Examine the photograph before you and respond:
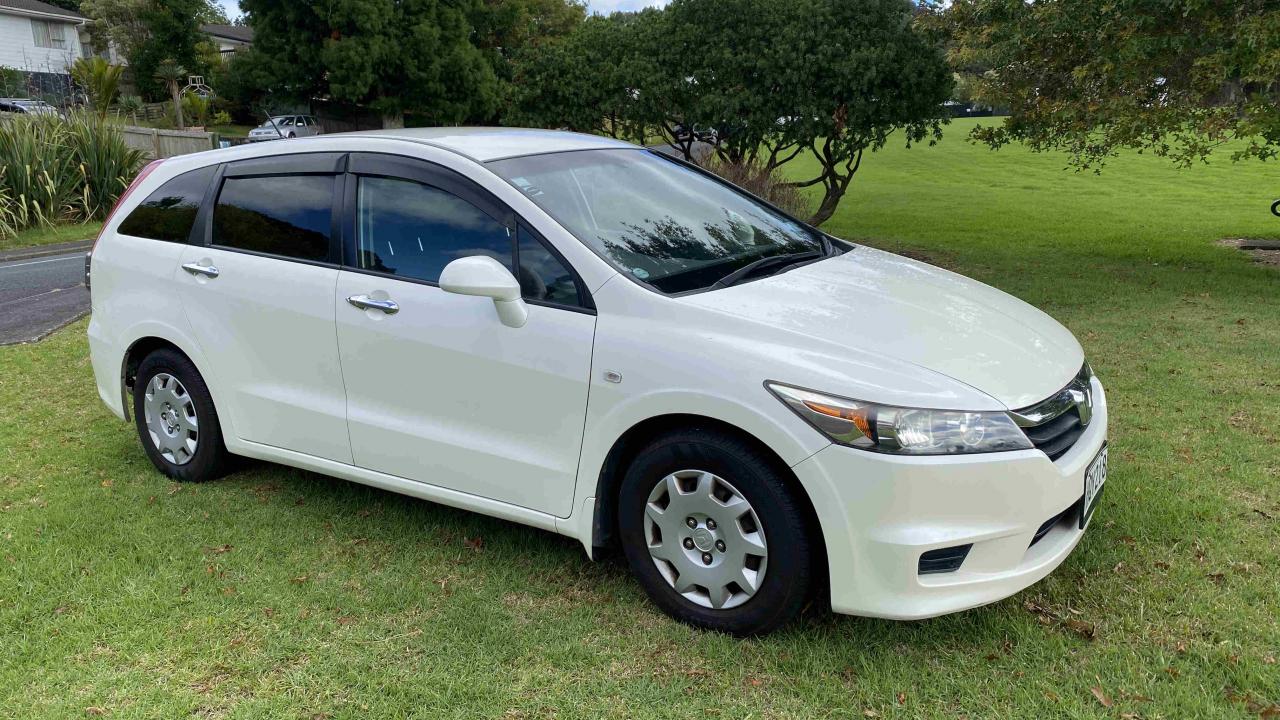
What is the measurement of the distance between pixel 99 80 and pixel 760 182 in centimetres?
2486

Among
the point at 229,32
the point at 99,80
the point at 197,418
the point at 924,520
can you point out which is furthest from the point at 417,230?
the point at 229,32

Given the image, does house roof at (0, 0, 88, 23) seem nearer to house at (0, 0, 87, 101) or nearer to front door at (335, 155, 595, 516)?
house at (0, 0, 87, 101)

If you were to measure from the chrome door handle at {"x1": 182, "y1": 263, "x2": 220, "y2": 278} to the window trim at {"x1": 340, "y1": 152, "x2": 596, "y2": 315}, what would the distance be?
784 millimetres

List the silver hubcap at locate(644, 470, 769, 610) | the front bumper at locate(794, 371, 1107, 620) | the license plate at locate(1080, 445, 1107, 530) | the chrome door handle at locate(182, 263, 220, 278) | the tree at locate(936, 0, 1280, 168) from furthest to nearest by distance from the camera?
1. the tree at locate(936, 0, 1280, 168)
2. the chrome door handle at locate(182, 263, 220, 278)
3. the license plate at locate(1080, 445, 1107, 530)
4. the silver hubcap at locate(644, 470, 769, 610)
5. the front bumper at locate(794, 371, 1107, 620)

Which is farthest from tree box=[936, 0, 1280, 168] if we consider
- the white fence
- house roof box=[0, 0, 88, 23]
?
house roof box=[0, 0, 88, 23]

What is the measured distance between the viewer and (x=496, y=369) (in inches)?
140

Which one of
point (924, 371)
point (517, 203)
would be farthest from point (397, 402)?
point (924, 371)

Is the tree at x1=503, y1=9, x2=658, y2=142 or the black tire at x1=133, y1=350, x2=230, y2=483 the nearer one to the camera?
the black tire at x1=133, y1=350, x2=230, y2=483

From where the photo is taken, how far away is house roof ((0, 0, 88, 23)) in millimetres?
48031

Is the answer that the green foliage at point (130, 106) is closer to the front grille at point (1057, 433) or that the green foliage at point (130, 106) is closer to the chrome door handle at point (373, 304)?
the chrome door handle at point (373, 304)

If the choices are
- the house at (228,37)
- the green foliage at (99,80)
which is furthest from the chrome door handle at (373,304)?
the house at (228,37)

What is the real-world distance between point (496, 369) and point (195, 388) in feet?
6.30

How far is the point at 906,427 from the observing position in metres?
2.91

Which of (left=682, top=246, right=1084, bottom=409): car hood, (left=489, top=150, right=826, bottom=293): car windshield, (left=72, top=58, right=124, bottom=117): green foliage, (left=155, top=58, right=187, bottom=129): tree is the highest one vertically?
(left=489, top=150, right=826, bottom=293): car windshield
